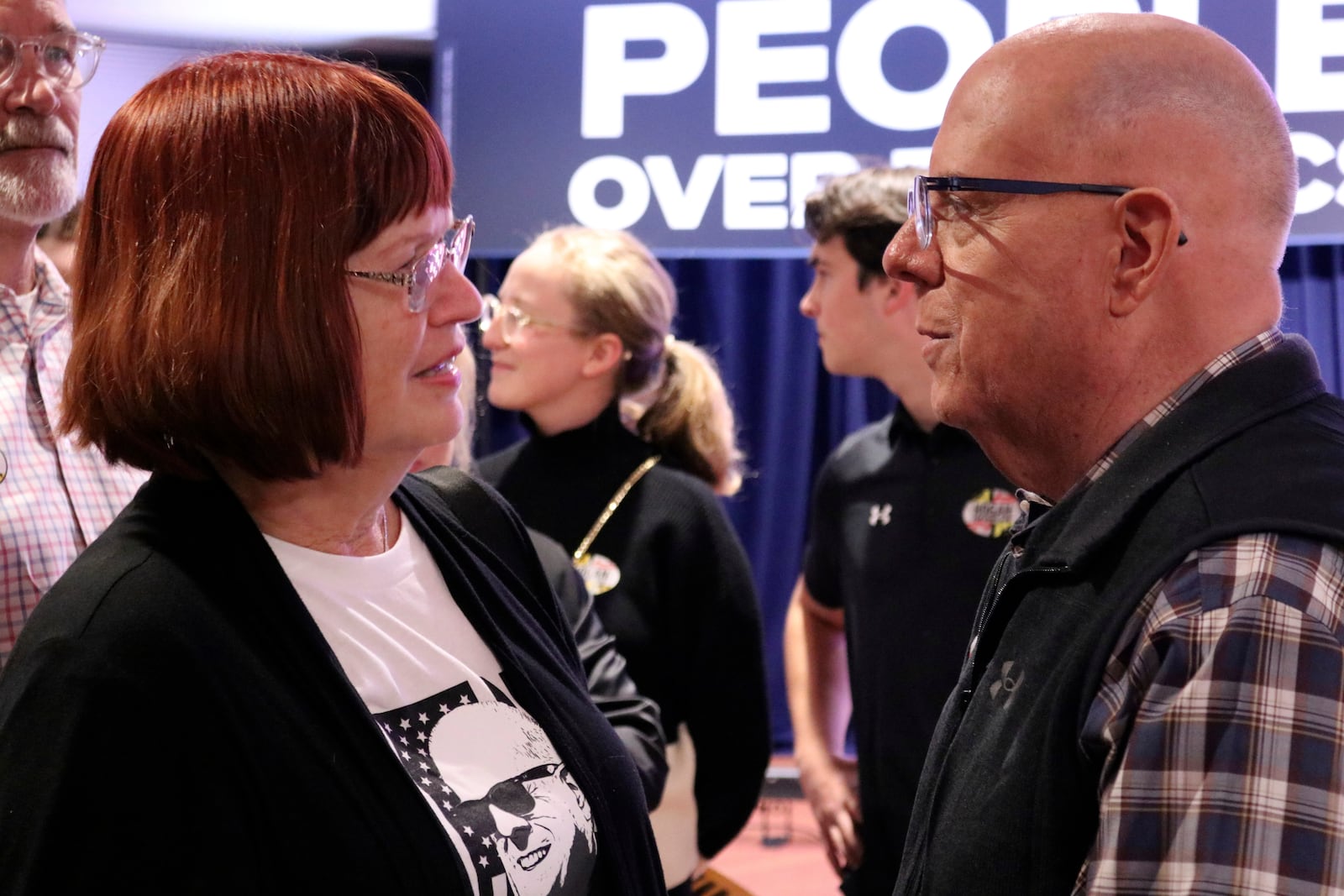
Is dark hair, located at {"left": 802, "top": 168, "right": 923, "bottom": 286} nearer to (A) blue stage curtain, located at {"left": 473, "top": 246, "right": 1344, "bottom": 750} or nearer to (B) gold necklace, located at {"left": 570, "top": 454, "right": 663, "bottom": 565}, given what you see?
(B) gold necklace, located at {"left": 570, "top": 454, "right": 663, "bottom": 565}

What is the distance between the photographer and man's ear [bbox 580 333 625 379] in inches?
118

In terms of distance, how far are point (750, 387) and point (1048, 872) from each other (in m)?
5.63

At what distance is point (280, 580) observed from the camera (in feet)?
4.10

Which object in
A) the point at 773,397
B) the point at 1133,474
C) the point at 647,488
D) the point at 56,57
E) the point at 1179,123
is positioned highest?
the point at 56,57

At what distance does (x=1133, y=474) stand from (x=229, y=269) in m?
0.88

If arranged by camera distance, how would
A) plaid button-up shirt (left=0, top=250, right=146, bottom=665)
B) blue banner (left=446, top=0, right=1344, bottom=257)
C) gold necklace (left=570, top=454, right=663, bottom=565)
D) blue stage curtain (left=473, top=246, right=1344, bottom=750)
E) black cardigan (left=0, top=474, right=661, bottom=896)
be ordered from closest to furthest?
black cardigan (left=0, top=474, right=661, bottom=896) → plaid button-up shirt (left=0, top=250, right=146, bottom=665) → gold necklace (left=570, top=454, right=663, bottom=565) → blue banner (left=446, top=0, right=1344, bottom=257) → blue stage curtain (left=473, top=246, right=1344, bottom=750)

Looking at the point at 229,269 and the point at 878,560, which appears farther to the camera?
the point at 878,560

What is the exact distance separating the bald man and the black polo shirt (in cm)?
126

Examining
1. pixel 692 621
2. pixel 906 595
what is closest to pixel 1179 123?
pixel 906 595

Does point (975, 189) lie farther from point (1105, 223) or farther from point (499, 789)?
point (499, 789)

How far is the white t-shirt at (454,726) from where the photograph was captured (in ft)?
4.21

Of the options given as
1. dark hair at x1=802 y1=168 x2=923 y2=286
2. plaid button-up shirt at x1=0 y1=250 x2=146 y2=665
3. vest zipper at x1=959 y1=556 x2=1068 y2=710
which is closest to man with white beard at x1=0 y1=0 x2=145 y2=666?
plaid button-up shirt at x1=0 y1=250 x2=146 y2=665

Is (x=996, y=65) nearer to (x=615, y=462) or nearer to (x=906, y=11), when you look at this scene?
(x=615, y=462)

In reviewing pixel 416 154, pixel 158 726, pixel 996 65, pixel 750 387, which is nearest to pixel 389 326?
pixel 416 154
